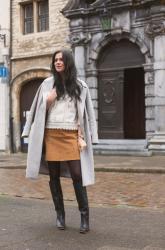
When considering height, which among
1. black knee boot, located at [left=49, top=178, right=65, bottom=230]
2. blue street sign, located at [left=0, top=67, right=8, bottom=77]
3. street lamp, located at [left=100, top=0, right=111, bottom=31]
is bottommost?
black knee boot, located at [left=49, top=178, right=65, bottom=230]

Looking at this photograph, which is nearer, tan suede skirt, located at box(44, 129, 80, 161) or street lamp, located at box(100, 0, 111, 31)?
tan suede skirt, located at box(44, 129, 80, 161)

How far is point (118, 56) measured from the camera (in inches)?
781

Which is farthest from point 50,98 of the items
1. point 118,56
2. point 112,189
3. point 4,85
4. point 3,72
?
point 4,85

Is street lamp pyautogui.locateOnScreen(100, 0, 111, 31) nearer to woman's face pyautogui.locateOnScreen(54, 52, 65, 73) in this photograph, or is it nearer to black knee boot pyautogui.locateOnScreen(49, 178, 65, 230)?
woman's face pyautogui.locateOnScreen(54, 52, 65, 73)

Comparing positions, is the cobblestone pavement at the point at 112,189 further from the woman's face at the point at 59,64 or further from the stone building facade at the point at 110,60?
the stone building facade at the point at 110,60

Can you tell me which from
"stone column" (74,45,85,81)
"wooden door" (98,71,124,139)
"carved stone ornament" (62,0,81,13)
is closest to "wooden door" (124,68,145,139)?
"wooden door" (98,71,124,139)

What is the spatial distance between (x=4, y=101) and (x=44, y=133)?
1725 centimetres

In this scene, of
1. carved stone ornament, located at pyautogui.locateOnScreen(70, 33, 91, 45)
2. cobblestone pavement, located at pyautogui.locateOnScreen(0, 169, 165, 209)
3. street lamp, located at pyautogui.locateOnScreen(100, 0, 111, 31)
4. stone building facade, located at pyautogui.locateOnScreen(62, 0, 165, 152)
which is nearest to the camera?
cobblestone pavement, located at pyautogui.locateOnScreen(0, 169, 165, 209)

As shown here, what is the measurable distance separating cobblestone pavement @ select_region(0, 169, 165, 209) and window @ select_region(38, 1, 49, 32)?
10469 millimetres

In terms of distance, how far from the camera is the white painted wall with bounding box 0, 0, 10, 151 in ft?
74.9

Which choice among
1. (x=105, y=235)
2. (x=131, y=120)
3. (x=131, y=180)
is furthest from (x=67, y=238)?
(x=131, y=120)

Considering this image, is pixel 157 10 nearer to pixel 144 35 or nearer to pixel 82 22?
pixel 144 35

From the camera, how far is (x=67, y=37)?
69.4 ft

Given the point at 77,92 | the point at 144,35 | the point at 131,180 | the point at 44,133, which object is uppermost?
the point at 144,35
